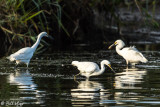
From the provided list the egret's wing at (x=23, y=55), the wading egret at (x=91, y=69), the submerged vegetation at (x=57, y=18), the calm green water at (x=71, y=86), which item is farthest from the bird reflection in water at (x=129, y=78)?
the submerged vegetation at (x=57, y=18)

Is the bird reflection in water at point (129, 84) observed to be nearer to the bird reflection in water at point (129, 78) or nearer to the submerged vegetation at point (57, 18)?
the bird reflection in water at point (129, 78)

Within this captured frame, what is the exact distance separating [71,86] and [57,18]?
26.1 ft

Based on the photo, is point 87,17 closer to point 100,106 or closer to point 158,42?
point 158,42

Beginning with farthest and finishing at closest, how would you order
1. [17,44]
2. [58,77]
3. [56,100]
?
1. [17,44]
2. [58,77]
3. [56,100]

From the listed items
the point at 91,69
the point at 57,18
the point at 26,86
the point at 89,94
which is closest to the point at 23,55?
the point at 91,69

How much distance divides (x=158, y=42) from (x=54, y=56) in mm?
6980

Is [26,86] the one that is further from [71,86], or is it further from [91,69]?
[91,69]

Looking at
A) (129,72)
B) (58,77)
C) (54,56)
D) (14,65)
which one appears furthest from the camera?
(54,56)

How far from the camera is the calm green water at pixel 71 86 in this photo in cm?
815

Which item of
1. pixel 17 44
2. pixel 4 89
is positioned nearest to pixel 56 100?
pixel 4 89

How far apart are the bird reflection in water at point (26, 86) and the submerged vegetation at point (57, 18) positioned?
4.76 m

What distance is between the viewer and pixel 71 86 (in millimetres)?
9914

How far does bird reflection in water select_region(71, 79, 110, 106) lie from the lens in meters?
8.04

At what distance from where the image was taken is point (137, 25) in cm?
3061
